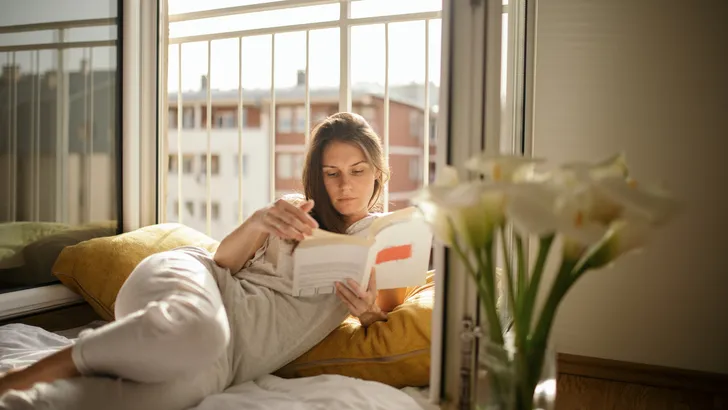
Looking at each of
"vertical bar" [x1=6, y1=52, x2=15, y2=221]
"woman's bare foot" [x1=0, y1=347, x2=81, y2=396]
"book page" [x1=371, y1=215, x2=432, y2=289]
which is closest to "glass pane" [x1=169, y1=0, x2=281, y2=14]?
"vertical bar" [x1=6, y1=52, x2=15, y2=221]

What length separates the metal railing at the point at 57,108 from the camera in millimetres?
1867

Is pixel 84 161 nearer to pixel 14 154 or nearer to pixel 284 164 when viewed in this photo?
pixel 14 154

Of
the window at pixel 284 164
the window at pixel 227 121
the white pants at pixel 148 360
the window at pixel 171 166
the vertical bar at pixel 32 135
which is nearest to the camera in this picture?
the white pants at pixel 148 360

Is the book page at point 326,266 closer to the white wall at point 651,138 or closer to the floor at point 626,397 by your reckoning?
the floor at point 626,397

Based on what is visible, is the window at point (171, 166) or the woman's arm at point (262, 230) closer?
the woman's arm at point (262, 230)

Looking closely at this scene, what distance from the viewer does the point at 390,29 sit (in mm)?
2271

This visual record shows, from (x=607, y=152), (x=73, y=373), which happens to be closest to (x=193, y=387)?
(x=73, y=373)

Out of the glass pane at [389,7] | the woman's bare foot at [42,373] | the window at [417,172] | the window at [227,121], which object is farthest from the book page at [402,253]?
the window at [227,121]

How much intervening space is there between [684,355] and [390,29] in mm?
Result: 1518

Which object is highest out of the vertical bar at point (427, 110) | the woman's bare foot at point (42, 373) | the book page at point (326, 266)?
the vertical bar at point (427, 110)

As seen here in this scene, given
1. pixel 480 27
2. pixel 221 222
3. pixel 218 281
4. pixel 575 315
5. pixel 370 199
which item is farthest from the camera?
pixel 221 222

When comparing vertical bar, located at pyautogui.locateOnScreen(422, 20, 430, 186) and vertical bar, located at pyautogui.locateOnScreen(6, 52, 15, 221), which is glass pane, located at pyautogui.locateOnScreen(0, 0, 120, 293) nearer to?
vertical bar, located at pyautogui.locateOnScreen(6, 52, 15, 221)

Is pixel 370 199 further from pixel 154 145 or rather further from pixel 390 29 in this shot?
pixel 154 145

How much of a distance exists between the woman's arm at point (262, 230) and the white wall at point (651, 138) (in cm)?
95
